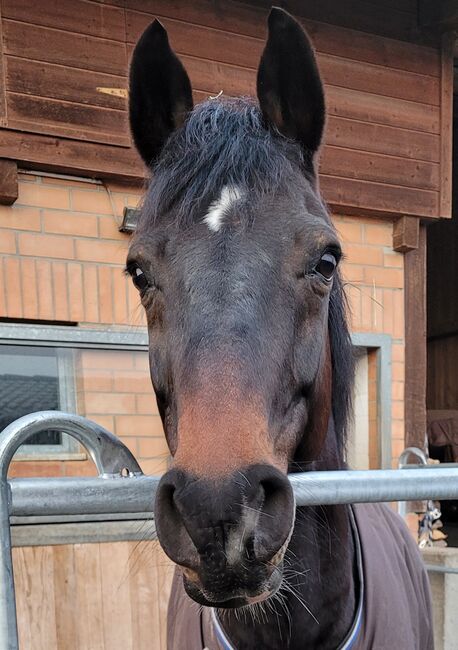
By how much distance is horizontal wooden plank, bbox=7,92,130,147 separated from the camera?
3041mm

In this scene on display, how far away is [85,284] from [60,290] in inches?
6.0

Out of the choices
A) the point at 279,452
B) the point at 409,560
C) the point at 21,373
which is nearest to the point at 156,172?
the point at 279,452

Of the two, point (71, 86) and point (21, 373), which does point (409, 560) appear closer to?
point (21, 373)

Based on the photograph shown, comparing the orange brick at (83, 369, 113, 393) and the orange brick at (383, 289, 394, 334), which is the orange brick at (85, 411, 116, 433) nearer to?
the orange brick at (83, 369, 113, 393)

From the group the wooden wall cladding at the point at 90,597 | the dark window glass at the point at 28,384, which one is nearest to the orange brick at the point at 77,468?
the dark window glass at the point at 28,384

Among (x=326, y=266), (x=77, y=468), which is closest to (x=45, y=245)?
(x=77, y=468)

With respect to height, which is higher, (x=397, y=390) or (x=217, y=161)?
(x=217, y=161)

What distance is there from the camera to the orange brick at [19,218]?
3.06 metres

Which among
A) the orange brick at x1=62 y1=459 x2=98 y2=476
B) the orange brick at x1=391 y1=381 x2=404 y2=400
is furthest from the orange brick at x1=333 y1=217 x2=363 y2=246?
the orange brick at x1=62 y1=459 x2=98 y2=476

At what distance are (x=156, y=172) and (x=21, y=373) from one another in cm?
211

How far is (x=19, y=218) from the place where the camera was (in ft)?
10.2

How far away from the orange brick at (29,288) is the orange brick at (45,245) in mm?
59

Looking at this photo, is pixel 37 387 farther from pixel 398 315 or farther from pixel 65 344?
pixel 398 315

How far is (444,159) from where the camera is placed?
163 inches
